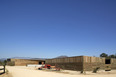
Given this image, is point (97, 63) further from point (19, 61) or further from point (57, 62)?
point (19, 61)

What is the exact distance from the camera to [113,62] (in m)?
38.0

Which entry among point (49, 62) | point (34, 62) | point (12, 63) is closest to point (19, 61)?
point (12, 63)

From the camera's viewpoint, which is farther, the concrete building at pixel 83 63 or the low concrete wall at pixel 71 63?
the low concrete wall at pixel 71 63

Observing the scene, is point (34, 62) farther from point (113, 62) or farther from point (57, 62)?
point (113, 62)

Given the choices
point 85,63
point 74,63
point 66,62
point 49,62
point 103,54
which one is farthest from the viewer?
point 103,54

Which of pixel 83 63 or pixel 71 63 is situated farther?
pixel 71 63

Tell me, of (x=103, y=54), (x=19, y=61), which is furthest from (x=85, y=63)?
(x=103, y=54)

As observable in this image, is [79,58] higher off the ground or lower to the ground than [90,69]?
higher

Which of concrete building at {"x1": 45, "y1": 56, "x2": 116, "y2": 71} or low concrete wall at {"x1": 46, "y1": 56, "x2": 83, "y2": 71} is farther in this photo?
low concrete wall at {"x1": 46, "y1": 56, "x2": 83, "y2": 71}

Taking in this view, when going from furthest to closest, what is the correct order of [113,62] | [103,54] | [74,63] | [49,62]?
[103,54] → [49,62] → [113,62] → [74,63]

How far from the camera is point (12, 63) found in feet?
209

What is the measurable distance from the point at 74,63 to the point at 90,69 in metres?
4.11

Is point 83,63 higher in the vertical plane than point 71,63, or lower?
higher

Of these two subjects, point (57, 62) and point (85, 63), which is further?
point (57, 62)
